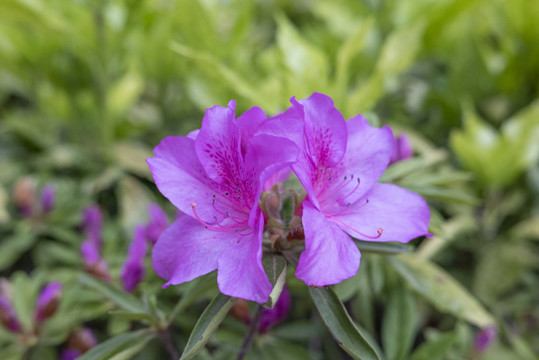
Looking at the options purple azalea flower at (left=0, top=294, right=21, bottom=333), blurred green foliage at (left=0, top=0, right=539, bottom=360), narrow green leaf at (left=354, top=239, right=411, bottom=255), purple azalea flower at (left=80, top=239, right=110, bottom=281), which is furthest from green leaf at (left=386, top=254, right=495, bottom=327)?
purple azalea flower at (left=0, top=294, right=21, bottom=333)

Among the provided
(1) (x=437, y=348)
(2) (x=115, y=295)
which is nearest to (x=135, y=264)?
(2) (x=115, y=295)

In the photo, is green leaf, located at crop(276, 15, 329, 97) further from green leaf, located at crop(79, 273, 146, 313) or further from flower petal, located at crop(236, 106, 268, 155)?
green leaf, located at crop(79, 273, 146, 313)

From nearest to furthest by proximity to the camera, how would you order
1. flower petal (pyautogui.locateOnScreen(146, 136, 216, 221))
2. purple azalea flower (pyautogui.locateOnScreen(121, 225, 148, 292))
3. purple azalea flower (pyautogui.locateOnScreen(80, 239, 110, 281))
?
flower petal (pyautogui.locateOnScreen(146, 136, 216, 221)) < purple azalea flower (pyautogui.locateOnScreen(121, 225, 148, 292)) < purple azalea flower (pyautogui.locateOnScreen(80, 239, 110, 281))

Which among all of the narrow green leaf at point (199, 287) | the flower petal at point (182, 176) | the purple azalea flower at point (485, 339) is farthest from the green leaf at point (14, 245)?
the purple azalea flower at point (485, 339)

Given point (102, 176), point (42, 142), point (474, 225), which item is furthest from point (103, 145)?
point (474, 225)

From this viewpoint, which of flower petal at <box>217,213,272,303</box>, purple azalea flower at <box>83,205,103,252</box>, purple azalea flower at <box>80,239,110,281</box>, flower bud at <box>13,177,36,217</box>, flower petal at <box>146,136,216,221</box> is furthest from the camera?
flower bud at <box>13,177,36,217</box>

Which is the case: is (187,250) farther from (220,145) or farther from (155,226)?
(155,226)

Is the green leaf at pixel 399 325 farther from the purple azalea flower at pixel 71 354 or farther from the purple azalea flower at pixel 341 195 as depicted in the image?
the purple azalea flower at pixel 71 354

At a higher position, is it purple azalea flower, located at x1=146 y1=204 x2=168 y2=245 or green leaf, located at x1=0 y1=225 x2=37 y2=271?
purple azalea flower, located at x1=146 y1=204 x2=168 y2=245
